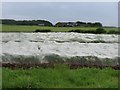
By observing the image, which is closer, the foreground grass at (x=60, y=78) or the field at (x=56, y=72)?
the foreground grass at (x=60, y=78)

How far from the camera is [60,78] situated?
1070 centimetres

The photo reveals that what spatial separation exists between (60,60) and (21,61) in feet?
4.89

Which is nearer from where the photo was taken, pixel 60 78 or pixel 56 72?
pixel 60 78

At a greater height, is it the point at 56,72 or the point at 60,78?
the point at 56,72

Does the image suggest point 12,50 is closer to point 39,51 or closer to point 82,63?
point 39,51

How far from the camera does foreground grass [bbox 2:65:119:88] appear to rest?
977 centimetres

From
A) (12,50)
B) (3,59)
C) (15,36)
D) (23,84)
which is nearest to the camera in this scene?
(23,84)

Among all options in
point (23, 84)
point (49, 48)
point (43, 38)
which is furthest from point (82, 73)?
point (43, 38)

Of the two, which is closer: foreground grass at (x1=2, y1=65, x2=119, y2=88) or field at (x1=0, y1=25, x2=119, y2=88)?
foreground grass at (x1=2, y1=65, x2=119, y2=88)

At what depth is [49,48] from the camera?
1591 cm

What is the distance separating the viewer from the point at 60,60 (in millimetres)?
14438

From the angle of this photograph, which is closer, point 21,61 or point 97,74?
point 97,74

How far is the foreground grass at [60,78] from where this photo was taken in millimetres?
9766

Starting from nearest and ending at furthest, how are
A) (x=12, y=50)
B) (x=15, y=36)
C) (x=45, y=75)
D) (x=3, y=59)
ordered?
(x=45, y=75)
(x=3, y=59)
(x=12, y=50)
(x=15, y=36)
